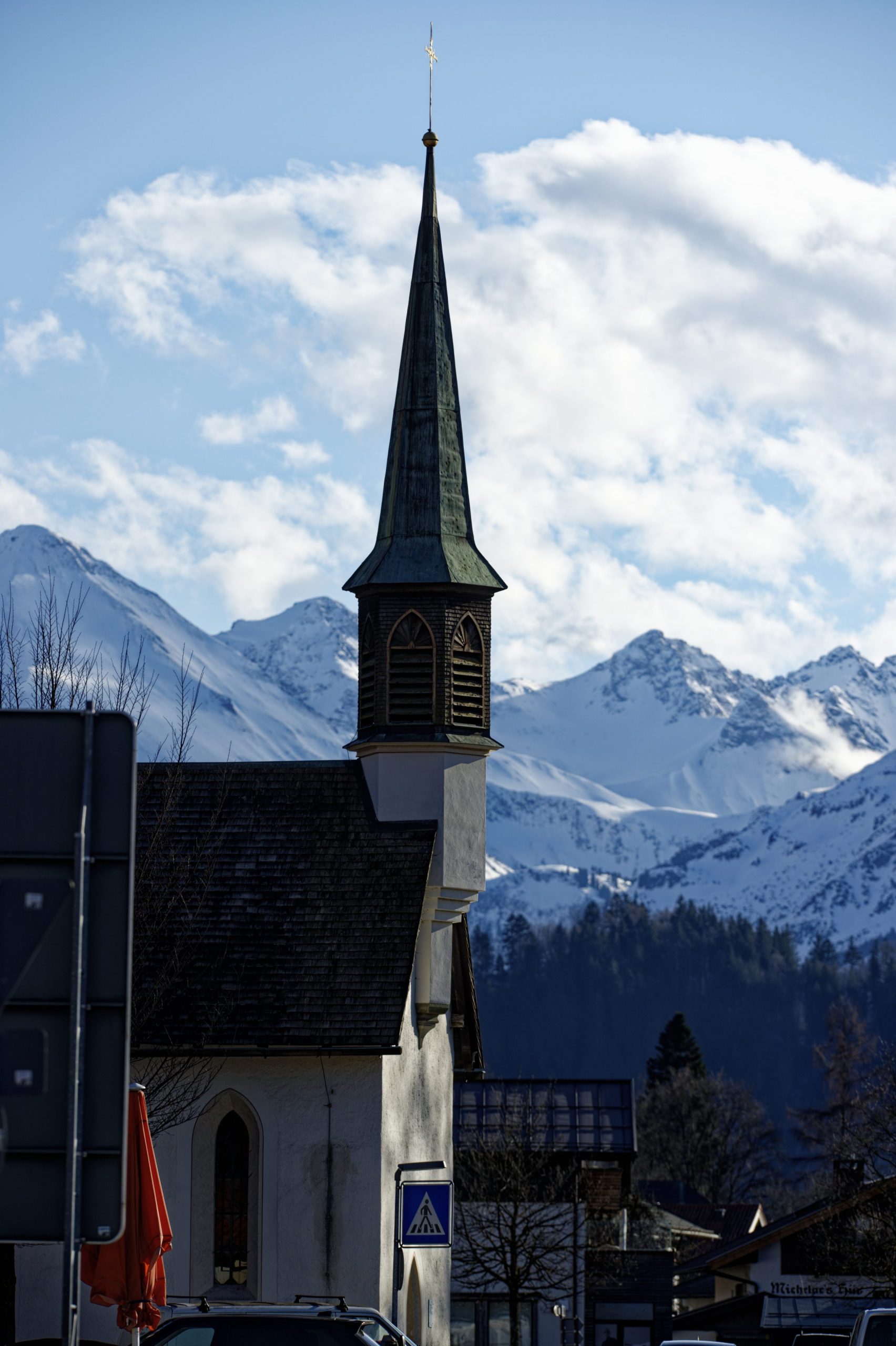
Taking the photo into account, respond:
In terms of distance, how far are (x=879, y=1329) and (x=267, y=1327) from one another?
7394mm

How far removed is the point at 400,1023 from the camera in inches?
976

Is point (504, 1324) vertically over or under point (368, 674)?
under

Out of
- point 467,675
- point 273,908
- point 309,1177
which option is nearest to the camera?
point 309,1177

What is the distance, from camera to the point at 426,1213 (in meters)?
20.0

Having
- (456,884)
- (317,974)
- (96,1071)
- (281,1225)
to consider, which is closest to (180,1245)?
(281,1225)

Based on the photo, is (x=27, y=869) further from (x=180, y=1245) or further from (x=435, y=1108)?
(x=435, y=1108)

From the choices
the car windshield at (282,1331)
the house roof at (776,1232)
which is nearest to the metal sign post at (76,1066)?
the car windshield at (282,1331)

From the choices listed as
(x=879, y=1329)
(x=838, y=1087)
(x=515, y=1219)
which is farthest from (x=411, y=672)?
(x=838, y=1087)

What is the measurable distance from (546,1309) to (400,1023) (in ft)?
73.5

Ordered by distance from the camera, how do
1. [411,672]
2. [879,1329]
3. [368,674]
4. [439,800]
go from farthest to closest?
[368,674] < [411,672] < [439,800] < [879,1329]

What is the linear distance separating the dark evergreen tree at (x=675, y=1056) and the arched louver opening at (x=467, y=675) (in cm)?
9501

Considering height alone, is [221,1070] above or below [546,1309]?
above

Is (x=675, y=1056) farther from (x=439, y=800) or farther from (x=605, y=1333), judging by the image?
(x=439, y=800)

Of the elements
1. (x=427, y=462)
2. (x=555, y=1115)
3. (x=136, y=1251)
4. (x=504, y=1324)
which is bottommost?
(x=504, y=1324)
